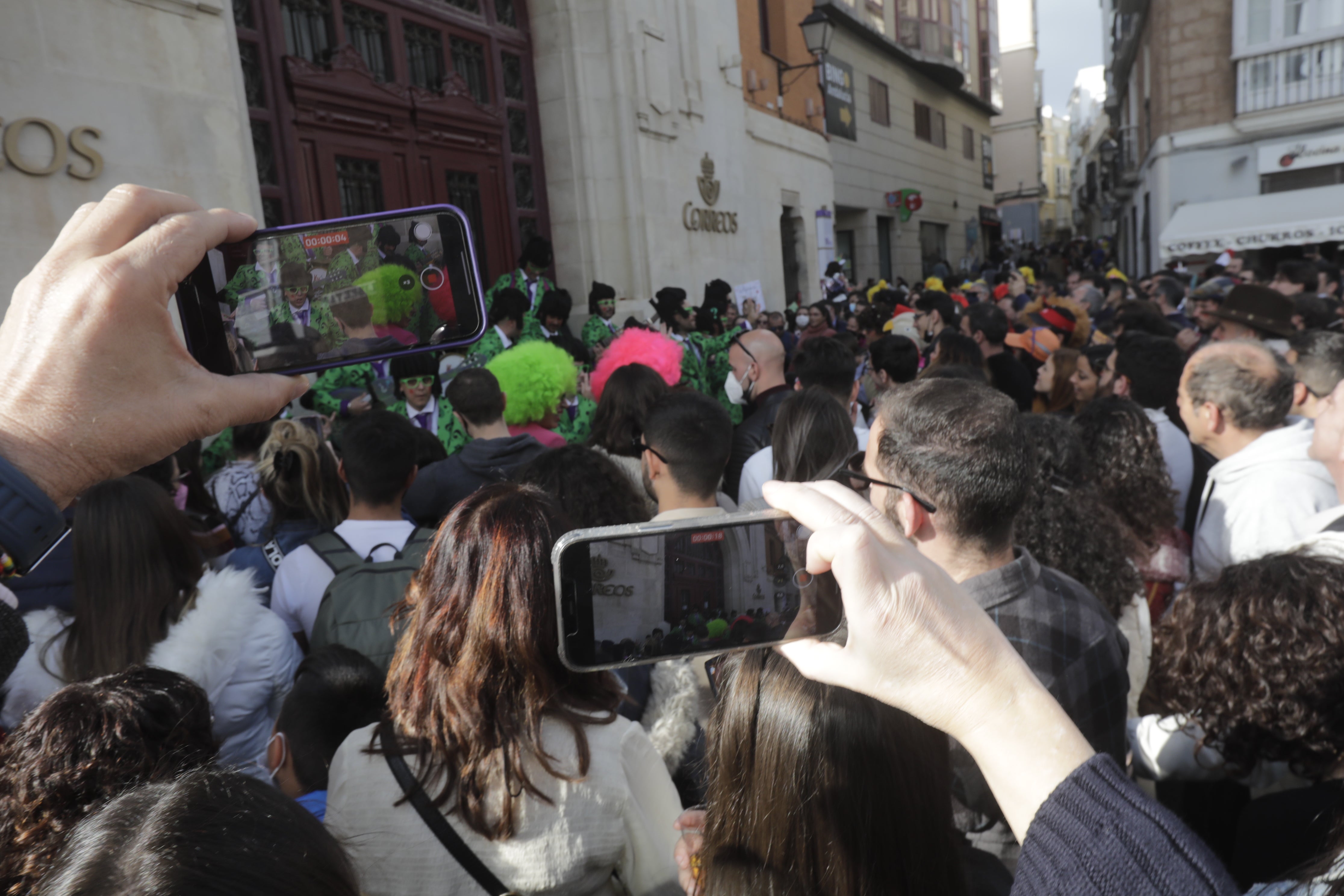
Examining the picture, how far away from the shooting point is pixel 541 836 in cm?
152

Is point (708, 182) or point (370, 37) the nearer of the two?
point (370, 37)

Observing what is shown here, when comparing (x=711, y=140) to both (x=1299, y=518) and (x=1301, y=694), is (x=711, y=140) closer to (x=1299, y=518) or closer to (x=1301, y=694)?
(x=1299, y=518)

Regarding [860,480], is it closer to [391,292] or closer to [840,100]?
[391,292]

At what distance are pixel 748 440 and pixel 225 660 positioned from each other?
8.61 ft

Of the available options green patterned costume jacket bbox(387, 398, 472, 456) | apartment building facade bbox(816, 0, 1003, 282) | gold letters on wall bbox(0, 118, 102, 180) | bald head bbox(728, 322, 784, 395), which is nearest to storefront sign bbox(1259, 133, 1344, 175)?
apartment building facade bbox(816, 0, 1003, 282)

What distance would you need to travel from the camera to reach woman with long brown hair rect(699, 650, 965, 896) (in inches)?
47.4

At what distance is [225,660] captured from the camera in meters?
2.36

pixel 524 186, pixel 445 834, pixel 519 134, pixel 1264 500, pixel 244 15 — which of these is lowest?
pixel 445 834

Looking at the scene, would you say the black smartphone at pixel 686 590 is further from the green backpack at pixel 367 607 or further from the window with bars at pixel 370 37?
the window with bars at pixel 370 37

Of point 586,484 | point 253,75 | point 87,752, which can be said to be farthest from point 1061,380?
point 253,75

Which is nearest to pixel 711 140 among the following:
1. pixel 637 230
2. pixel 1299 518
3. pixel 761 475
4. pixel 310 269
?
pixel 637 230

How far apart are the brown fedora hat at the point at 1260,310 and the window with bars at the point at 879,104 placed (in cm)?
1970

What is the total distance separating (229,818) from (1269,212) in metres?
20.4

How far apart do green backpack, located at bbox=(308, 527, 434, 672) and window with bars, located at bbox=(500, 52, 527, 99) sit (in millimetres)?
8097
